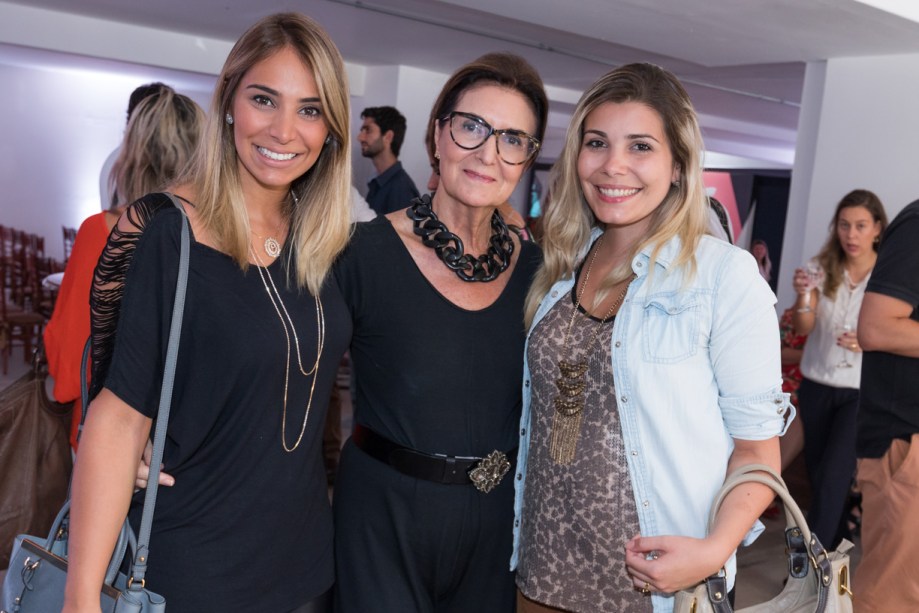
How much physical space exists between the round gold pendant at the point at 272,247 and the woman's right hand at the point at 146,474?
0.45 meters

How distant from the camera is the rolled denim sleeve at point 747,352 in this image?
1.74 metres

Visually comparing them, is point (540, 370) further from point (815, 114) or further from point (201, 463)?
point (815, 114)

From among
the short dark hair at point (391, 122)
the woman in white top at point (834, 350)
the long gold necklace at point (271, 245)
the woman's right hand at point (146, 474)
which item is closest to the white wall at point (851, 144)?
the woman in white top at point (834, 350)

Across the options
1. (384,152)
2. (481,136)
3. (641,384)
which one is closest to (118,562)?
(641,384)

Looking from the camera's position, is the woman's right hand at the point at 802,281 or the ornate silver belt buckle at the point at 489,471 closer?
the ornate silver belt buckle at the point at 489,471

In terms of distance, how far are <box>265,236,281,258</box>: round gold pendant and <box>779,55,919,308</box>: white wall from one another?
16.3 ft

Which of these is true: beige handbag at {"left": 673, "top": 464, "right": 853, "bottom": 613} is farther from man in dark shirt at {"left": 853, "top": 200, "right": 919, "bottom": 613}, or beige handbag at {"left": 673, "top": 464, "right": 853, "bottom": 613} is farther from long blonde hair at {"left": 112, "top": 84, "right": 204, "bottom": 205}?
long blonde hair at {"left": 112, "top": 84, "right": 204, "bottom": 205}

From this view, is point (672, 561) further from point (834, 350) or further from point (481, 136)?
point (834, 350)

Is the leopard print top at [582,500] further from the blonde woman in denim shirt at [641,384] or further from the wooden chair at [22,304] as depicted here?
the wooden chair at [22,304]

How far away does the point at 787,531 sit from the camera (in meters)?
1.68

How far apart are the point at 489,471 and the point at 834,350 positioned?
10.9 feet

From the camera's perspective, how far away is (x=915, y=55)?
5652 millimetres

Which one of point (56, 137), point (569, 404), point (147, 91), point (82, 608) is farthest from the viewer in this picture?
point (56, 137)

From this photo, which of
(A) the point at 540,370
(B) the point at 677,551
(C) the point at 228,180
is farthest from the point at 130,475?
(B) the point at 677,551
